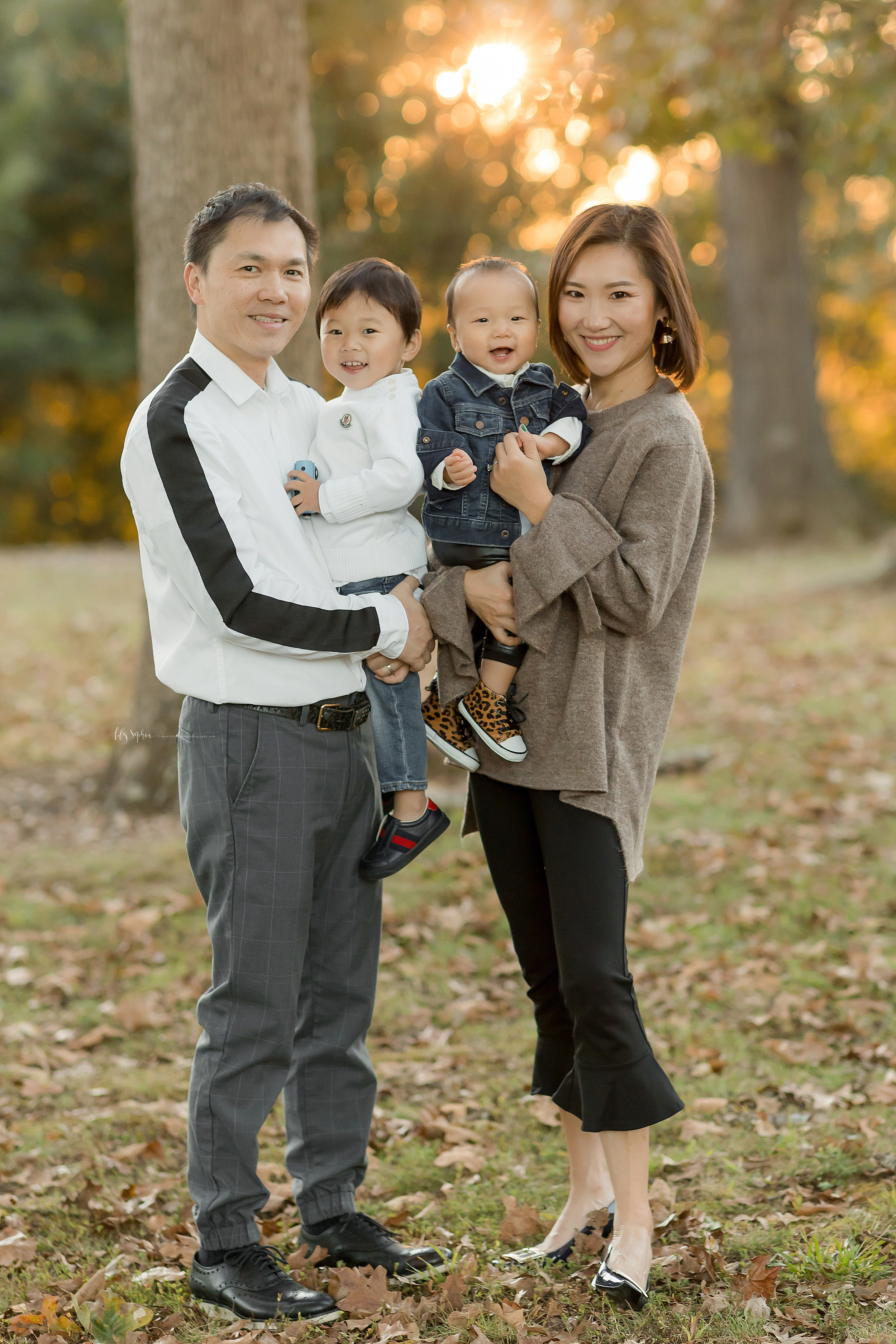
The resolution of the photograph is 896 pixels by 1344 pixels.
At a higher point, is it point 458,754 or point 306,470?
point 306,470

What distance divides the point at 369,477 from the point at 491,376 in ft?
1.29

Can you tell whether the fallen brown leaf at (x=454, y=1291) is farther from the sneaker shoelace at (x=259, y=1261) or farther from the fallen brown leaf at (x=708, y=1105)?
the fallen brown leaf at (x=708, y=1105)

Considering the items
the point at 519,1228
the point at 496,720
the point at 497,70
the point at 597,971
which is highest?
the point at 497,70

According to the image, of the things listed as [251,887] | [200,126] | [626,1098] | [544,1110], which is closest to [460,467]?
[251,887]

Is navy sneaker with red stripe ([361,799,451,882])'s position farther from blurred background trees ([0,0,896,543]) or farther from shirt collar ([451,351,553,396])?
blurred background trees ([0,0,896,543])

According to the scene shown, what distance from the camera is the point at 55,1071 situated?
4594mm

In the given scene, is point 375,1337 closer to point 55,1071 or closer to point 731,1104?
point 731,1104

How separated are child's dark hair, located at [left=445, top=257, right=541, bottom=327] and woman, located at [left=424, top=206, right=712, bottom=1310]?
5cm

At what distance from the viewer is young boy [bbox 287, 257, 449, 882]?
2.87m

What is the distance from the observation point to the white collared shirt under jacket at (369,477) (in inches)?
112

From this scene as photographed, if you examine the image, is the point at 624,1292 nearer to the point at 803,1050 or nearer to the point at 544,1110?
the point at 544,1110

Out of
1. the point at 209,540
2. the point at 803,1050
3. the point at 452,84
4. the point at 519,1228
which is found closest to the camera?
the point at 209,540

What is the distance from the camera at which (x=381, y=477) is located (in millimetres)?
2846

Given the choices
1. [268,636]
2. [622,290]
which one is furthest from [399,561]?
[622,290]
